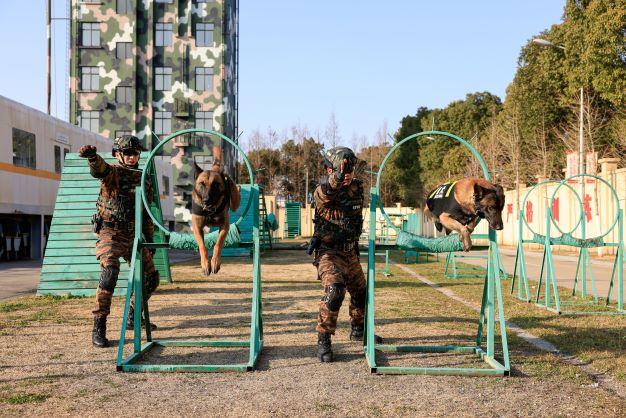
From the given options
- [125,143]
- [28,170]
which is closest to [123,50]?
[28,170]

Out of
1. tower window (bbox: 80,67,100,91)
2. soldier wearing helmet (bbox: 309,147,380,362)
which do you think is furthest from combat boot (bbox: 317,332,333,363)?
tower window (bbox: 80,67,100,91)

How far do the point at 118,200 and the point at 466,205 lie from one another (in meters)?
3.82

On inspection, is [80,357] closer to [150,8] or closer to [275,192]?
[150,8]

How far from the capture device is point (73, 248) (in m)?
10.9

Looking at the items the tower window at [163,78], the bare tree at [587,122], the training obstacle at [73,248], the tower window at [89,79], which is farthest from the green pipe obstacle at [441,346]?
the tower window at [89,79]

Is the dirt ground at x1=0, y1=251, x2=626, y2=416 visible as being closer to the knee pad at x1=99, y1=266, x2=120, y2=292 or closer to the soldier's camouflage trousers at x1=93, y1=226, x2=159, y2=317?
the soldier's camouflage trousers at x1=93, y1=226, x2=159, y2=317

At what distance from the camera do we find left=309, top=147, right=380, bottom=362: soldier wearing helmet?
5.75m

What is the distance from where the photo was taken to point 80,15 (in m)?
42.4

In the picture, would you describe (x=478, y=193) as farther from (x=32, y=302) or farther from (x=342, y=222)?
(x=32, y=302)

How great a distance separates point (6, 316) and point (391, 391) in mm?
6224

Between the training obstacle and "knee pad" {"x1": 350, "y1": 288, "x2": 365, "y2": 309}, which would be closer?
"knee pad" {"x1": 350, "y1": 288, "x2": 365, "y2": 309}

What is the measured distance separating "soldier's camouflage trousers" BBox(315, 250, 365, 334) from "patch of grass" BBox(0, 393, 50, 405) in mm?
2502

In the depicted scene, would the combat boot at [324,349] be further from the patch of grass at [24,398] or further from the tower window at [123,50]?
the tower window at [123,50]

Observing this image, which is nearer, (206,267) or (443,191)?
(206,267)
